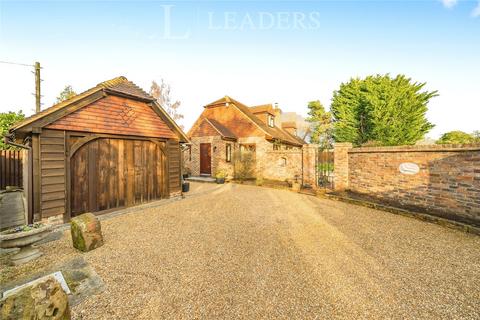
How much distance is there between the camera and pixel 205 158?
18.6 meters

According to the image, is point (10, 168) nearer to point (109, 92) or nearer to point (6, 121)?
point (6, 121)

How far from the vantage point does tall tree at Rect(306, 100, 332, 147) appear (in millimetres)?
27844

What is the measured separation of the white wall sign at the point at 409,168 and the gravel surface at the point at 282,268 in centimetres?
212

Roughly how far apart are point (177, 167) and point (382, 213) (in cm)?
938

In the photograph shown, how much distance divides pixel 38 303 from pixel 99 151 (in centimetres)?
628

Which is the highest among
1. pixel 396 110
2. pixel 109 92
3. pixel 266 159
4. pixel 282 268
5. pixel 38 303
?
pixel 396 110

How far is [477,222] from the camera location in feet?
18.9

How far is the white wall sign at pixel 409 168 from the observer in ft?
24.4

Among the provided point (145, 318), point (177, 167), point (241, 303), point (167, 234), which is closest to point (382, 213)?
point (241, 303)

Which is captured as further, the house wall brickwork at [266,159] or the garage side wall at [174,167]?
the house wall brickwork at [266,159]

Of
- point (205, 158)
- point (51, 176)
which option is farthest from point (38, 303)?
point (205, 158)

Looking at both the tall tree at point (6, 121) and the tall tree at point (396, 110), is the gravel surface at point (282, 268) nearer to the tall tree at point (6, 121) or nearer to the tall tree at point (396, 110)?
the tall tree at point (396, 110)

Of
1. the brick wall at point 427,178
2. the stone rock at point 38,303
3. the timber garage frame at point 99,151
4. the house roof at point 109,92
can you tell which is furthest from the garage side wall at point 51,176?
the brick wall at point 427,178

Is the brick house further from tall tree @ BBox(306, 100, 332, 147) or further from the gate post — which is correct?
tall tree @ BBox(306, 100, 332, 147)
